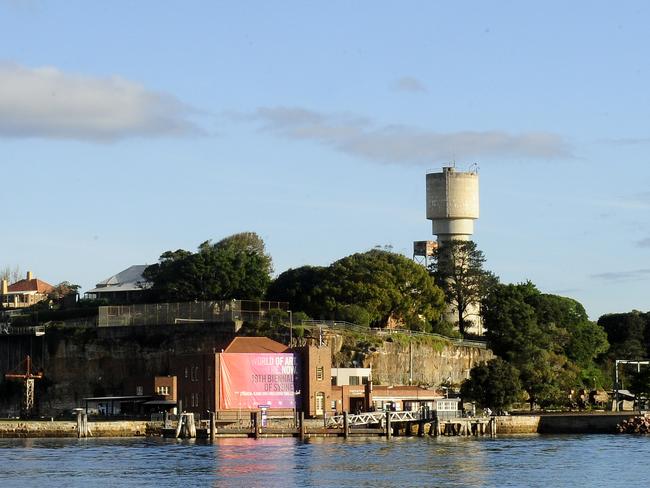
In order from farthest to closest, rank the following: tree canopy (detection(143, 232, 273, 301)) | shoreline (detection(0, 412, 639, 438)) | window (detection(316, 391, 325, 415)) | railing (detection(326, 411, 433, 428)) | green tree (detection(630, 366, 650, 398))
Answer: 1. tree canopy (detection(143, 232, 273, 301))
2. green tree (detection(630, 366, 650, 398))
3. window (detection(316, 391, 325, 415))
4. railing (detection(326, 411, 433, 428))
5. shoreline (detection(0, 412, 639, 438))

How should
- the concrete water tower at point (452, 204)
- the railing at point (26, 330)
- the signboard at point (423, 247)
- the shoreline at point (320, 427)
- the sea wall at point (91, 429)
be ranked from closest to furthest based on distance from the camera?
the shoreline at point (320, 427), the sea wall at point (91, 429), the railing at point (26, 330), the concrete water tower at point (452, 204), the signboard at point (423, 247)

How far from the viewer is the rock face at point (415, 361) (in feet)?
458

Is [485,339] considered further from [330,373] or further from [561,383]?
[330,373]

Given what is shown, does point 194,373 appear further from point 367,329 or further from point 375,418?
point 367,329

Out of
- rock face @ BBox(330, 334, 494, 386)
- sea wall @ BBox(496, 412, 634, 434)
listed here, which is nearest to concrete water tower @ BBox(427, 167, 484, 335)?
rock face @ BBox(330, 334, 494, 386)

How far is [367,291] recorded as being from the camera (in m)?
152

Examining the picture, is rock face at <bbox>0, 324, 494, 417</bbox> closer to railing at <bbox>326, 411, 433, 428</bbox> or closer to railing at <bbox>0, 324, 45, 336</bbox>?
railing at <bbox>0, 324, 45, 336</bbox>

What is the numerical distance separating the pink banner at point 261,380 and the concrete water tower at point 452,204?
6019 cm

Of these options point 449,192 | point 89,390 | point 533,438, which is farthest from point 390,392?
point 449,192

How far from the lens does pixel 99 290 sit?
185 m

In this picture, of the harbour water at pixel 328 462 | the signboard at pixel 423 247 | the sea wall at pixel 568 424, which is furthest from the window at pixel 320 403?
the signboard at pixel 423 247

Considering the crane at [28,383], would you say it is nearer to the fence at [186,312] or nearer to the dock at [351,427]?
the fence at [186,312]

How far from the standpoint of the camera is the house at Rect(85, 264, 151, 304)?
17862cm

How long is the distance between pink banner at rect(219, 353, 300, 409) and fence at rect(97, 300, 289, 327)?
20802 mm
